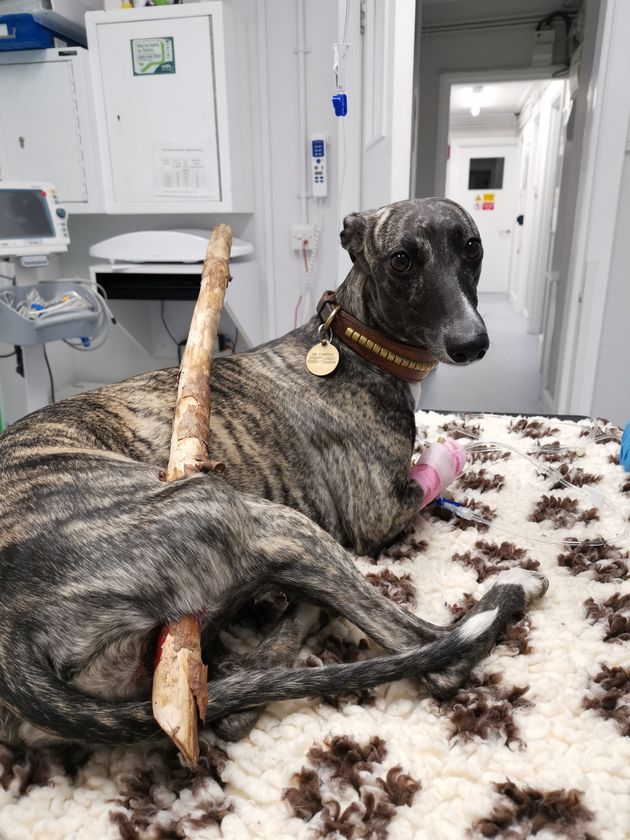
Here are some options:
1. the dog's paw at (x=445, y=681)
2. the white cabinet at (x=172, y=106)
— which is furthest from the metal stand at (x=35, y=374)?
the dog's paw at (x=445, y=681)

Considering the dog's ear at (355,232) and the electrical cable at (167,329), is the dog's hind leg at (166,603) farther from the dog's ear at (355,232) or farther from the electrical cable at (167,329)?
the electrical cable at (167,329)

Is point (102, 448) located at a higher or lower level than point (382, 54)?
lower

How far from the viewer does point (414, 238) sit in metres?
1.23

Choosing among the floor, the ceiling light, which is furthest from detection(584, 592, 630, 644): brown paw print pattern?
the ceiling light

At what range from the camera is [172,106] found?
2.93 meters

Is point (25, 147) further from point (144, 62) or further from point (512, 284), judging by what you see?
point (512, 284)

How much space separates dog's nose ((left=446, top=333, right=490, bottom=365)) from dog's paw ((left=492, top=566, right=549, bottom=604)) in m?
0.43

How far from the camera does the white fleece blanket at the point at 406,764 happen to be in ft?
2.30

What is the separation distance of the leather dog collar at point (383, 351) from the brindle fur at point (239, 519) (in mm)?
27

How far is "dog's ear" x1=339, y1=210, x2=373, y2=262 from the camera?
1.39 meters

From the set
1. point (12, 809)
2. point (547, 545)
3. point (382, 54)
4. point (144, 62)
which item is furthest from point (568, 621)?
point (144, 62)

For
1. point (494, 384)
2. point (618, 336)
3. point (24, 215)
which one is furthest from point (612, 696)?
point (494, 384)

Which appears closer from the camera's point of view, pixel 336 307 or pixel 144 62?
pixel 336 307

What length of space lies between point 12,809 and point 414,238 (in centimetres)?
118
